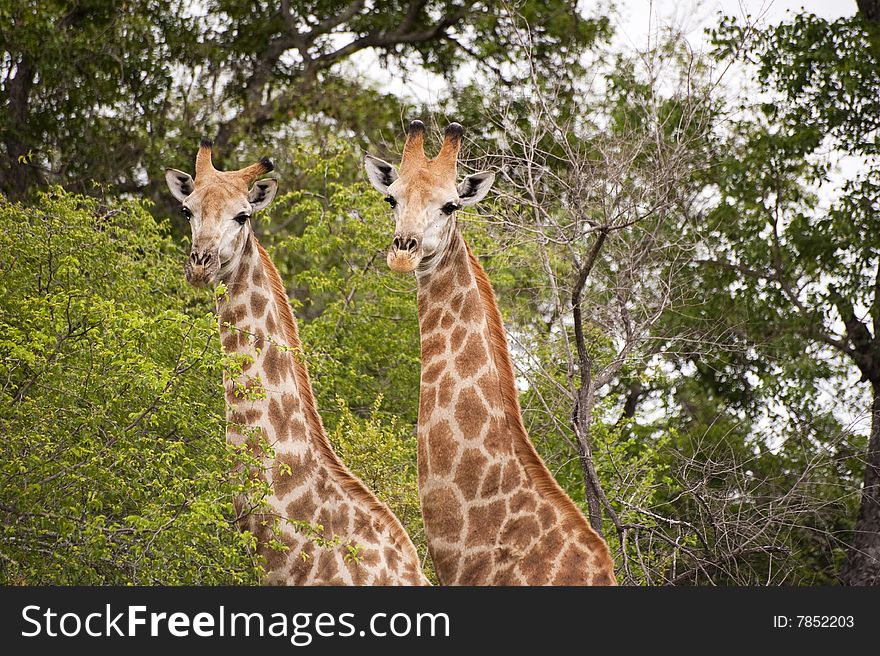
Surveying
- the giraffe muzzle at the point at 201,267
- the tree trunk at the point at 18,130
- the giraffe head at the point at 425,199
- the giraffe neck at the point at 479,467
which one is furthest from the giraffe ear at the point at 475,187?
the tree trunk at the point at 18,130

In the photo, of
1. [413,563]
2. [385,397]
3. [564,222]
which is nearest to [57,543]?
[413,563]

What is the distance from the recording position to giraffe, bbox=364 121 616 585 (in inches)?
313

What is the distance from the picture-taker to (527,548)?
7.96 meters

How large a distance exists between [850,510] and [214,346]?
11.0 metres

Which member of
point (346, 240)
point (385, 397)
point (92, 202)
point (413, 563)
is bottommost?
point (413, 563)

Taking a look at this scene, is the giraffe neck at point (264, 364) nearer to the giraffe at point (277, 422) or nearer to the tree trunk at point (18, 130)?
the giraffe at point (277, 422)

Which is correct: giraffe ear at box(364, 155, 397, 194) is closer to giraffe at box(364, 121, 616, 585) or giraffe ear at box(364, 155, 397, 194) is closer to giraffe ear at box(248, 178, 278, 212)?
giraffe at box(364, 121, 616, 585)

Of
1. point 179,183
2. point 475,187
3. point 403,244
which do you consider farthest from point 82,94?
point 403,244

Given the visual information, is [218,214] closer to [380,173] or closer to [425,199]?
[380,173]

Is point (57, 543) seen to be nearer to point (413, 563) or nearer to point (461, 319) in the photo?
point (413, 563)

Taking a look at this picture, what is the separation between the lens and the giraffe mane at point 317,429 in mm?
8281

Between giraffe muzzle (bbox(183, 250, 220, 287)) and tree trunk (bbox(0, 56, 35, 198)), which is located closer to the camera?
giraffe muzzle (bbox(183, 250, 220, 287))

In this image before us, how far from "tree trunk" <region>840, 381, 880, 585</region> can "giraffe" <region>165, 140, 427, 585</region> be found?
896 cm

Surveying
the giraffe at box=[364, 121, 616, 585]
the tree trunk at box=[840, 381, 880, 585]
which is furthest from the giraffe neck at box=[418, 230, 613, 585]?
the tree trunk at box=[840, 381, 880, 585]
